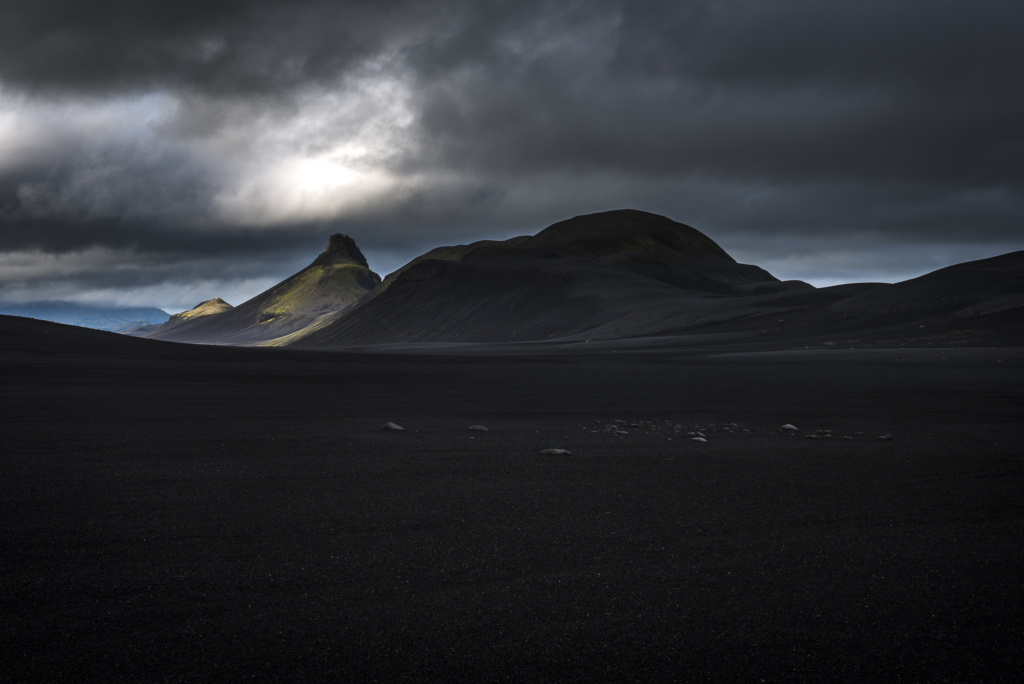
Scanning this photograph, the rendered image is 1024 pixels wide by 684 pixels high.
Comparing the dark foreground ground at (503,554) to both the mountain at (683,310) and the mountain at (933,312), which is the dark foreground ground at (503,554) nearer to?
the mountain at (683,310)

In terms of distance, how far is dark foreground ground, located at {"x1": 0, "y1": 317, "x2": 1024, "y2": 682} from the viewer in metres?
3.67

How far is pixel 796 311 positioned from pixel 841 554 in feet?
A: 357

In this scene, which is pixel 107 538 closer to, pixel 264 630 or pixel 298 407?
pixel 264 630

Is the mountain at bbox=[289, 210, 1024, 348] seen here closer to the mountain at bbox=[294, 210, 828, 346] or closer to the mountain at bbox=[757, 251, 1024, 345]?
the mountain at bbox=[757, 251, 1024, 345]

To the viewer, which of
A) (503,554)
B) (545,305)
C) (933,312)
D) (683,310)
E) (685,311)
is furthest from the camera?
(545,305)

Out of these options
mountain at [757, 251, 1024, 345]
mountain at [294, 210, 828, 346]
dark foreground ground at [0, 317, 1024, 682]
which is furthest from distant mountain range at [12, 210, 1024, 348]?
dark foreground ground at [0, 317, 1024, 682]

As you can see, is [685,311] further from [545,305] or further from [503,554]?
[503,554]

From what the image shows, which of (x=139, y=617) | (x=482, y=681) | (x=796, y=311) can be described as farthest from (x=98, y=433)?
(x=796, y=311)

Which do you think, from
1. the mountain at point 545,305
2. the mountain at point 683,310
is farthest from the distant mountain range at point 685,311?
the mountain at point 545,305

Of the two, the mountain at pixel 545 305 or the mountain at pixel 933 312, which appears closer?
the mountain at pixel 933 312

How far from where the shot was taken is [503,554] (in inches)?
208

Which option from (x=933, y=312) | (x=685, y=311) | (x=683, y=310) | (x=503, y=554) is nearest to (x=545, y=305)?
(x=683, y=310)

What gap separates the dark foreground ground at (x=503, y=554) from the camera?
12.0 feet

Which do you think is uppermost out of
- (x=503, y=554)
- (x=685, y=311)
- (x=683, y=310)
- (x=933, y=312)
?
(x=683, y=310)
